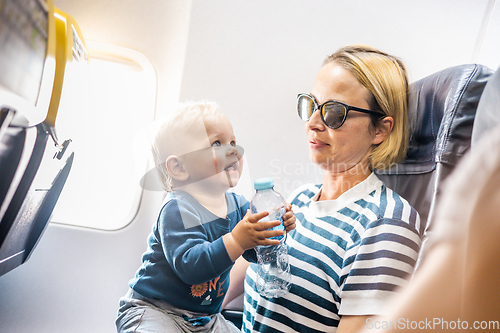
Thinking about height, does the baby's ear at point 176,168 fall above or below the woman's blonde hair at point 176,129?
below

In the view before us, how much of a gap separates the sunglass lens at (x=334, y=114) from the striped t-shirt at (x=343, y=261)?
0.79ft

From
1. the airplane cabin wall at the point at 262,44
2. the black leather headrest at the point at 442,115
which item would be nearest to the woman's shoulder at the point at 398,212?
the black leather headrest at the point at 442,115

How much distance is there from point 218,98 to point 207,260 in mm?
611

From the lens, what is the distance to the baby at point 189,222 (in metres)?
0.91

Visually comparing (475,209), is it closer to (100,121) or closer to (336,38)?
(336,38)

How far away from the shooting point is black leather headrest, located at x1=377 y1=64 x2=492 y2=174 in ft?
2.97

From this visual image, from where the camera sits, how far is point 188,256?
84 cm

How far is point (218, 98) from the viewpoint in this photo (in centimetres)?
115

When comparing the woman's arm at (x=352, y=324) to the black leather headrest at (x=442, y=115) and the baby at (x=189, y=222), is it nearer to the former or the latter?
the baby at (x=189, y=222)

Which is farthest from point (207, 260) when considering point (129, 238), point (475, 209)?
point (129, 238)

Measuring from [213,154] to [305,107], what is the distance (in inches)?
15.4

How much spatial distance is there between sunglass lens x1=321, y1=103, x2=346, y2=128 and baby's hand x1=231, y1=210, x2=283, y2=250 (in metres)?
0.43

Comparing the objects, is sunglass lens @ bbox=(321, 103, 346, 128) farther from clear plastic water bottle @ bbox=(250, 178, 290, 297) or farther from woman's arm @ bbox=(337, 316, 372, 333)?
woman's arm @ bbox=(337, 316, 372, 333)

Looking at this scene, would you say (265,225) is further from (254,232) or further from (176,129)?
(176,129)
